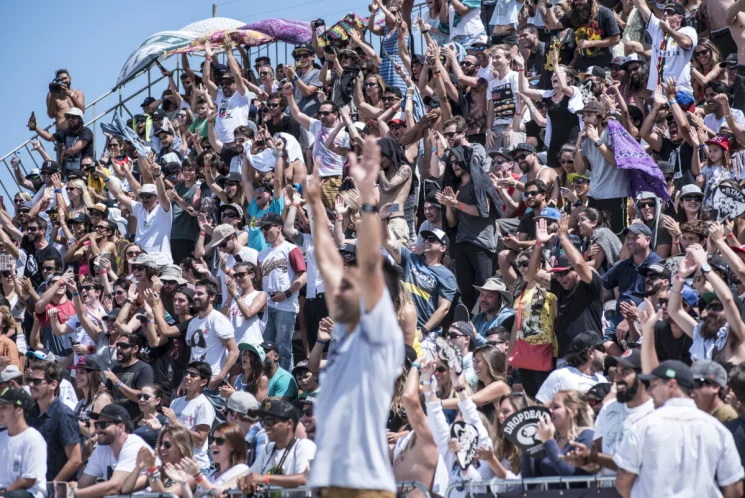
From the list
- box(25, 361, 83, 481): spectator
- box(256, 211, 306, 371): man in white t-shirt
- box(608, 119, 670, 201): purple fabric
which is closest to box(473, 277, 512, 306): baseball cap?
box(608, 119, 670, 201): purple fabric

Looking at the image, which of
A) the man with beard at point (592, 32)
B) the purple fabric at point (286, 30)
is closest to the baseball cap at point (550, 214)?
the man with beard at point (592, 32)

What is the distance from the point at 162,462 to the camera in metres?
8.48

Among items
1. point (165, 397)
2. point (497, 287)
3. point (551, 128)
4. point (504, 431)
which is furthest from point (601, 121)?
point (504, 431)

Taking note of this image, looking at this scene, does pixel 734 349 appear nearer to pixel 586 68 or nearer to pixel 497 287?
pixel 497 287

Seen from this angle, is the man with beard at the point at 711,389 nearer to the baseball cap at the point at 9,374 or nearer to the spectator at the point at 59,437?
the spectator at the point at 59,437

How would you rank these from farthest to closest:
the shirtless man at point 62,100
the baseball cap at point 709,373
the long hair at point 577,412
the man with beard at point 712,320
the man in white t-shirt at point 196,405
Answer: the shirtless man at point 62,100, the man in white t-shirt at point 196,405, the man with beard at point 712,320, the long hair at point 577,412, the baseball cap at point 709,373

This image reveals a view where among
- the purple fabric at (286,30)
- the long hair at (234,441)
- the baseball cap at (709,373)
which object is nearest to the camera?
the baseball cap at (709,373)

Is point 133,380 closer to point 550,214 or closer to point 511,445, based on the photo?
point 550,214

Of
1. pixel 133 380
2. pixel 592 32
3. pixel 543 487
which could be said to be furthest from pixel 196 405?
pixel 592 32

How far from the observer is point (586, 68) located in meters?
15.6

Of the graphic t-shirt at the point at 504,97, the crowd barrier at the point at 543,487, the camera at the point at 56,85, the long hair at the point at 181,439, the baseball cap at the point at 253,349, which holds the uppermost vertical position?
the camera at the point at 56,85

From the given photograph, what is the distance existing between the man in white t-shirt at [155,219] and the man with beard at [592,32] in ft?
19.3

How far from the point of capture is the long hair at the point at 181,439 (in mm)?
8409

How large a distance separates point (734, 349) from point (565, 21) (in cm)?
933
